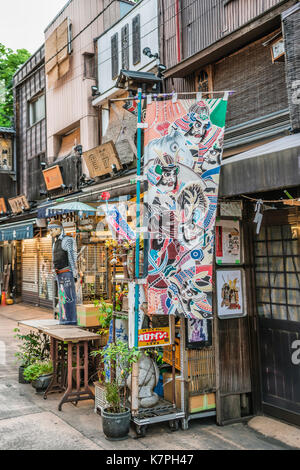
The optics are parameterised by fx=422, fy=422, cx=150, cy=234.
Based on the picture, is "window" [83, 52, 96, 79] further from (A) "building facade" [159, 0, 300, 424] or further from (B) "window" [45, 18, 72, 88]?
(A) "building facade" [159, 0, 300, 424]

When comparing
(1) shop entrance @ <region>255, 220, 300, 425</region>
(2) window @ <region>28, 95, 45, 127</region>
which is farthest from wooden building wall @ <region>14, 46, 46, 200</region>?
(1) shop entrance @ <region>255, 220, 300, 425</region>

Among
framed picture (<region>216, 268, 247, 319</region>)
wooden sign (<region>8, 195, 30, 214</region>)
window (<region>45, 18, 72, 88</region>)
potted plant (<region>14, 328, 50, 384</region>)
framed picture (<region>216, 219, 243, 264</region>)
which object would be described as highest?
window (<region>45, 18, 72, 88</region>)

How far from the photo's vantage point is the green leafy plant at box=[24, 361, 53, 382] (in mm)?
7741

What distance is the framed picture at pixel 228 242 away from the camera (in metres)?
6.27

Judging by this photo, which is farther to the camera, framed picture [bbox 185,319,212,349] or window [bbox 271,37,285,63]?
window [bbox 271,37,285,63]

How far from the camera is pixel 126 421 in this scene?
5.39 meters

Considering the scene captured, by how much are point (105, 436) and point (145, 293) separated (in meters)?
1.94

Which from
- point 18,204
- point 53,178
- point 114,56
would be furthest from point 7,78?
point 114,56

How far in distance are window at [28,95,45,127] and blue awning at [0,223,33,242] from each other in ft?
19.1

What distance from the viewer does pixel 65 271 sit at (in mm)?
8578

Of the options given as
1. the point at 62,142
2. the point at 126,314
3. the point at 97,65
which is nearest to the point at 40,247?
the point at 62,142

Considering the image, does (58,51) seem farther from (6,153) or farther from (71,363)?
(71,363)

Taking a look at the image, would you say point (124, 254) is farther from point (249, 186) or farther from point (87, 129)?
point (87, 129)

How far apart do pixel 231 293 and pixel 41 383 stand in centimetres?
382
